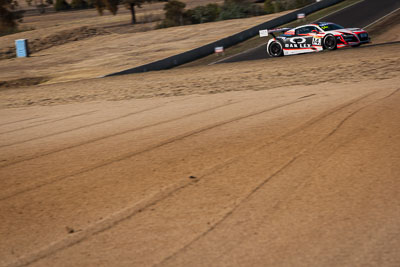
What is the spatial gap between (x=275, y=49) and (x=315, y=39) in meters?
2.02

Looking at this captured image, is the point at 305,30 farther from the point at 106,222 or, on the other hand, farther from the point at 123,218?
the point at 106,222

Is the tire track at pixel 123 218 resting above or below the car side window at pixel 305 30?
below

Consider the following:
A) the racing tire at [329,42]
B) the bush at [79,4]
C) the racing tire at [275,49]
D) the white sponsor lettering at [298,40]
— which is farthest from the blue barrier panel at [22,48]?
the bush at [79,4]

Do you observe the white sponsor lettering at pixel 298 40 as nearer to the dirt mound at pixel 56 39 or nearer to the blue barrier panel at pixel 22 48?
the blue barrier panel at pixel 22 48

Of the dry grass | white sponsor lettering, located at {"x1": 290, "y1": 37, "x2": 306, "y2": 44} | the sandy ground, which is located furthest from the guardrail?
white sponsor lettering, located at {"x1": 290, "y1": 37, "x2": 306, "y2": 44}

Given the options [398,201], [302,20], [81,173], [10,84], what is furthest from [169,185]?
[302,20]

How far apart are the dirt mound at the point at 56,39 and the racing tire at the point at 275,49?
973 inches

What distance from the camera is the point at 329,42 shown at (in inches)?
799

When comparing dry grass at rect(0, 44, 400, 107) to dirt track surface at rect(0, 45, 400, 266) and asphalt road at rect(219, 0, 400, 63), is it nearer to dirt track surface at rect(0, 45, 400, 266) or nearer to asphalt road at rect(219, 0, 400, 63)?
dirt track surface at rect(0, 45, 400, 266)

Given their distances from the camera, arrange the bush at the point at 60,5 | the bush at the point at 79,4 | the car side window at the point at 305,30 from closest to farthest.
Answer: the car side window at the point at 305,30 < the bush at the point at 60,5 < the bush at the point at 79,4

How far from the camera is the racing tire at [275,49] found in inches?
861

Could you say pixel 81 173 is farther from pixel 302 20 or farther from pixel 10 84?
pixel 302 20

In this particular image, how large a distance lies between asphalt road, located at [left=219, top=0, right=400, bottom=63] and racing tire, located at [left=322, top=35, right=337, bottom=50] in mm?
5573

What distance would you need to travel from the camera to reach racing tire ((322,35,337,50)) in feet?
66.0
